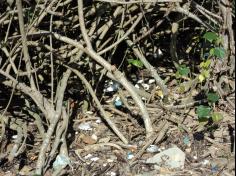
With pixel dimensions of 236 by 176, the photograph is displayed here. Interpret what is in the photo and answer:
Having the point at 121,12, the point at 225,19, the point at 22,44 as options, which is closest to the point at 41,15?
the point at 22,44

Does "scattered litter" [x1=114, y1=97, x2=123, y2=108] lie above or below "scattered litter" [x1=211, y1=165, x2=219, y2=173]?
above

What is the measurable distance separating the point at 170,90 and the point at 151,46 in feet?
1.22

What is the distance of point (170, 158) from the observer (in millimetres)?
2609

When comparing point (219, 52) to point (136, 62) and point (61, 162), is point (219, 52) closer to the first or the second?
point (136, 62)

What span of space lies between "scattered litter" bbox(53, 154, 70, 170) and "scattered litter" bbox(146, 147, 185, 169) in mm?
396

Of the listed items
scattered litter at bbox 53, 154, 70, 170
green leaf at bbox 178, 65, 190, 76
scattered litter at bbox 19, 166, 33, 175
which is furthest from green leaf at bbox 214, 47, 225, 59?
scattered litter at bbox 19, 166, 33, 175

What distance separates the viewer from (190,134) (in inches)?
110

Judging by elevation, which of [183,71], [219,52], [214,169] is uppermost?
[219,52]

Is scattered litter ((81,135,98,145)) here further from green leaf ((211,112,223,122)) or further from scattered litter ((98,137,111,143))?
green leaf ((211,112,223,122))

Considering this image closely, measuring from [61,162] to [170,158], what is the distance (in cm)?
53

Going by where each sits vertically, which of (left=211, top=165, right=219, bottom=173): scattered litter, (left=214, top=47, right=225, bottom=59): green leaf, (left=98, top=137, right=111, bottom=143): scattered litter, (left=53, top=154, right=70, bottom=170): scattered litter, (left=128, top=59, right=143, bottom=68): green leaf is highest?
(left=214, top=47, right=225, bottom=59): green leaf

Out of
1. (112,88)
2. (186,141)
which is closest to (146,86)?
(112,88)

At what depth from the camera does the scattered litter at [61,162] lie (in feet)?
8.37

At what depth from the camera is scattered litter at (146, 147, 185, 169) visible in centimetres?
258
